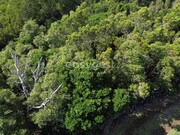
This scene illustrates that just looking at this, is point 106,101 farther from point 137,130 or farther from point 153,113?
point 153,113

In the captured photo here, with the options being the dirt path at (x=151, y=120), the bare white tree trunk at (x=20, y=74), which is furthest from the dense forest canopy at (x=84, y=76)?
the dirt path at (x=151, y=120)

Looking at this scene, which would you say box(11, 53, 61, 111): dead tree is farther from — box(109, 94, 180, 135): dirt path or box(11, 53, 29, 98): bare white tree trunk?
box(109, 94, 180, 135): dirt path
